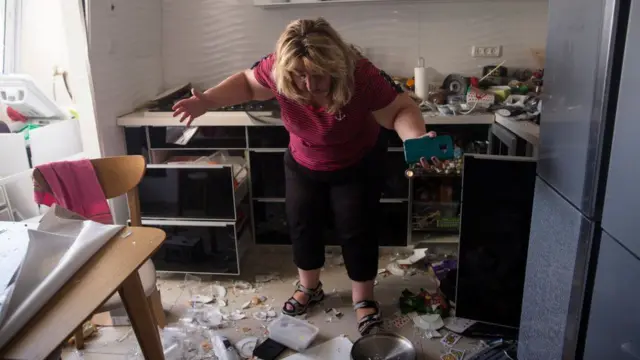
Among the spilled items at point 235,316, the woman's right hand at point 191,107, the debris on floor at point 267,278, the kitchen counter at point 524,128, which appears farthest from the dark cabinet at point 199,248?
the kitchen counter at point 524,128

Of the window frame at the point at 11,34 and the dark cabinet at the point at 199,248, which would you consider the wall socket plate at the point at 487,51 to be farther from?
the window frame at the point at 11,34

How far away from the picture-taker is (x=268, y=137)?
2363 mm

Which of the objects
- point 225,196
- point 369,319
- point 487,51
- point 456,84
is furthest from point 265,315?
point 487,51

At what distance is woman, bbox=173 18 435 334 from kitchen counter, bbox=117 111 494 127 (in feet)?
1.16

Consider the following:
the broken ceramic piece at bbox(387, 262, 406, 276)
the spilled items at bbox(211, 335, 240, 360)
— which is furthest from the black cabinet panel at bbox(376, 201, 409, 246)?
the spilled items at bbox(211, 335, 240, 360)

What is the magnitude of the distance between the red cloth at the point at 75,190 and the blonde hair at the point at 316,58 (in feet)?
2.29

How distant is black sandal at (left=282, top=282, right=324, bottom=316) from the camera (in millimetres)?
2053

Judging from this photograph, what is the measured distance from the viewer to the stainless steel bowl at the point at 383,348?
5.69ft

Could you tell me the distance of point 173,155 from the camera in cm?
258

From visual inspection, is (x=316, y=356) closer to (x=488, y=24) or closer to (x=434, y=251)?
(x=434, y=251)

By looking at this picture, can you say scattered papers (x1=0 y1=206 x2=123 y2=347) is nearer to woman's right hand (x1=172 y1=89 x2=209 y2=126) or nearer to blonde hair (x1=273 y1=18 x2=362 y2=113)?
woman's right hand (x1=172 y1=89 x2=209 y2=126)

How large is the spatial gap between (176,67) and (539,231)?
7.38 ft

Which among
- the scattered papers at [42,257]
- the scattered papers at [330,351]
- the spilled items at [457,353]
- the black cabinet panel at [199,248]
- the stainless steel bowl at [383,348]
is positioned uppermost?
the scattered papers at [42,257]

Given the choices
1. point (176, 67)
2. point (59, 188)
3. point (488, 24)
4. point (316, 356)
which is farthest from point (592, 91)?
point (176, 67)
